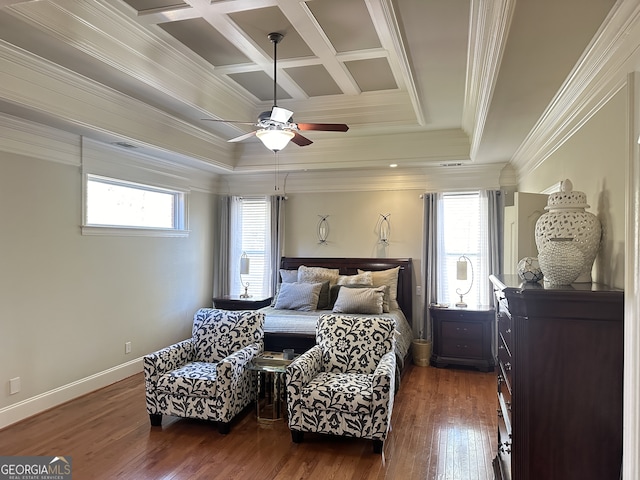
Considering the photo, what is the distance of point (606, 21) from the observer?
1.81 m

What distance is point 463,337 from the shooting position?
5.17 metres

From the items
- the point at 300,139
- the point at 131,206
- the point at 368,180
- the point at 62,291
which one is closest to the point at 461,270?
the point at 368,180

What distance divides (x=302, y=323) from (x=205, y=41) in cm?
280

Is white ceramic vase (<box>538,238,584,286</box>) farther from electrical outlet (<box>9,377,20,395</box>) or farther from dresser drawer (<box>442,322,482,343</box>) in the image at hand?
electrical outlet (<box>9,377,20,395</box>)

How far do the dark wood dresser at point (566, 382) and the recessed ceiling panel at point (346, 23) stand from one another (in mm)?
2165

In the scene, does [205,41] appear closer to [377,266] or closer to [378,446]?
[378,446]

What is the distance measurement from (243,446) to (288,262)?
324 centimetres

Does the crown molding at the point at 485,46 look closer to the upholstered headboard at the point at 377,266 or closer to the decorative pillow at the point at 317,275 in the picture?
the upholstered headboard at the point at 377,266

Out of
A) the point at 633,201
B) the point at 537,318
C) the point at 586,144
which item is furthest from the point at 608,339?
the point at 586,144

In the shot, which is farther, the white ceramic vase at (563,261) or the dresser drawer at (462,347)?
the dresser drawer at (462,347)

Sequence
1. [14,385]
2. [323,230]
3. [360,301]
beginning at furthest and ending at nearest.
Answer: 1. [323,230]
2. [360,301]
3. [14,385]

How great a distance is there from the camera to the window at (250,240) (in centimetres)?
643

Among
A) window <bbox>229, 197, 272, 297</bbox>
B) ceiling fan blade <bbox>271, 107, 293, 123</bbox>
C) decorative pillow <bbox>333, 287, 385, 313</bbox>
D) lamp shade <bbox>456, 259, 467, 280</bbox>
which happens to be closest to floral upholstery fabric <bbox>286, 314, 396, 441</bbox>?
decorative pillow <bbox>333, 287, 385, 313</bbox>

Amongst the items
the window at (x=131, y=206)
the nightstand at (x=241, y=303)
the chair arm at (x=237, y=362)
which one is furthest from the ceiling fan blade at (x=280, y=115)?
the nightstand at (x=241, y=303)
